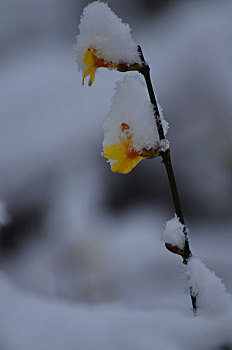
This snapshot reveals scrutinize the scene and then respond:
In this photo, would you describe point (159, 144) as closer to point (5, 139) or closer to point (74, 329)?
point (74, 329)

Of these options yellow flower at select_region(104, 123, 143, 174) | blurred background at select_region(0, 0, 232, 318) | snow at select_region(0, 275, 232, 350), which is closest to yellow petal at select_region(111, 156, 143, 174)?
yellow flower at select_region(104, 123, 143, 174)

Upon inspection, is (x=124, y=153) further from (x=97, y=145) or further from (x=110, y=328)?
(x=97, y=145)

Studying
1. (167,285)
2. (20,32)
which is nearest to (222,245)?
(167,285)

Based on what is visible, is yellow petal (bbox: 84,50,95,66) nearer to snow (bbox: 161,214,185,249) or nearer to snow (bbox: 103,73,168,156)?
snow (bbox: 103,73,168,156)

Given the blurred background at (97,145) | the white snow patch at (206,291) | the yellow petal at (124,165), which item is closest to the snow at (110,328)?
the white snow patch at (206,291)

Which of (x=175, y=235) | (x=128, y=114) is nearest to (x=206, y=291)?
(x=175, y=235)

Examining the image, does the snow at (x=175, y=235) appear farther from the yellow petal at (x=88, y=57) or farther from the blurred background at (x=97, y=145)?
the blurred background at (x=97, y=145)
